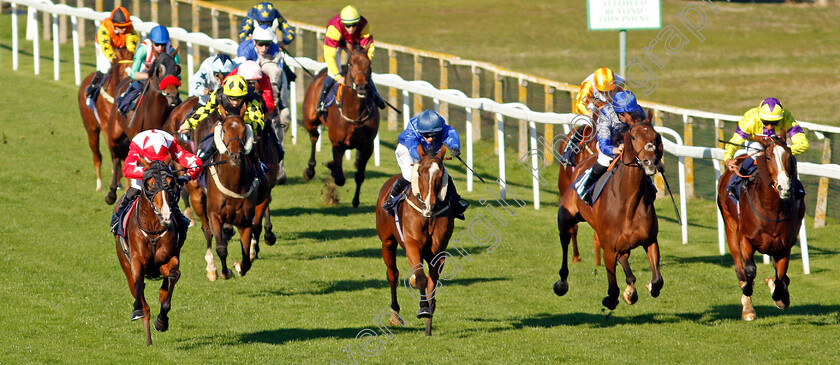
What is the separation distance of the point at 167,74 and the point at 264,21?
5.60ft

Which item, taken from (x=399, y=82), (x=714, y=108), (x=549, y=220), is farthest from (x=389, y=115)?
(x=714, y=108)

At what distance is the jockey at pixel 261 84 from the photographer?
1362cm

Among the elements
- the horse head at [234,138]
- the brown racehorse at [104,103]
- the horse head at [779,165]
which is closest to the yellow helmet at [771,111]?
the horse head at [779,165]

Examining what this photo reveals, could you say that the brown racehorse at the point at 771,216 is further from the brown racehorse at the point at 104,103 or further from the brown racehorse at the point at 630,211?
the brown racehorse at the point at 104,103

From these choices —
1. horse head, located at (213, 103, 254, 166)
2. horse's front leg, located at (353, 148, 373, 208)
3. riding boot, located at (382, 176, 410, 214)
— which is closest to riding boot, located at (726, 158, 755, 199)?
riding boot, located at (382, 176, 410, 214)

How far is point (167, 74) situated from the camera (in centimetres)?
1487

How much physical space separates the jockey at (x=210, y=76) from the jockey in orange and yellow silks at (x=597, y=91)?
438cm

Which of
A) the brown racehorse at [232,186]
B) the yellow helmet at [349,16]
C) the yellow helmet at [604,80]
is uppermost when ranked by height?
the yellow helmet at [349,16]

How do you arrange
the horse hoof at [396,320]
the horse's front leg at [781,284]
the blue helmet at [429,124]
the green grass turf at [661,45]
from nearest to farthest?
the blue helmet at [429,124], the horse's front leg at [781,284], the horse hoof at [396,320], the green grass turf at [661,45]

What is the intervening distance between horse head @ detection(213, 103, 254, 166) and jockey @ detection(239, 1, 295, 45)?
446cm

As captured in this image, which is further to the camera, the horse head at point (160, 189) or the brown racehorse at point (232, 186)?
the brown racehorse at point (232, 186)

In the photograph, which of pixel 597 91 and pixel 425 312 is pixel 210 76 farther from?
pixel 425 312

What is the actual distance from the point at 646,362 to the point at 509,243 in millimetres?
5082

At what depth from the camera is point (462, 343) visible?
10.5 metres
